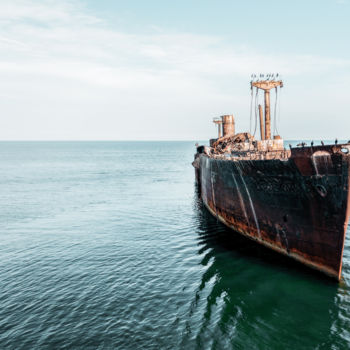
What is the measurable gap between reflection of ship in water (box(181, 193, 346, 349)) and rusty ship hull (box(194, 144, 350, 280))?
1248 mm

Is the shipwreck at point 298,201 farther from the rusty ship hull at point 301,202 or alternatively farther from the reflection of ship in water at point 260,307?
the reflection of ship in water at point 260,307

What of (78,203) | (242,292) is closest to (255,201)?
(242,292)

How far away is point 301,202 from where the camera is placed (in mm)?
15117

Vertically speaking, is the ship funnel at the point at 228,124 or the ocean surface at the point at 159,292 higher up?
the ship funnel at the point at 228,124

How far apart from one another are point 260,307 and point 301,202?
19.1ft

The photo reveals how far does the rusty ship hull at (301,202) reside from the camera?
43.9 ft

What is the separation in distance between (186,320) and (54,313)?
6.18 metres

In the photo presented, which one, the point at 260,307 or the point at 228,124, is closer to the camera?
the point at 260,307

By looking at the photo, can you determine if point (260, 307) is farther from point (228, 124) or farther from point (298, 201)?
point (228, 124)

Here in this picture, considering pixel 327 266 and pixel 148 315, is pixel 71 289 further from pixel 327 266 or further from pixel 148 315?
pixel 327 266

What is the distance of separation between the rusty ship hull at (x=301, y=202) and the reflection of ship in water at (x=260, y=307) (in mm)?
1248

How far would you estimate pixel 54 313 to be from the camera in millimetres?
13180

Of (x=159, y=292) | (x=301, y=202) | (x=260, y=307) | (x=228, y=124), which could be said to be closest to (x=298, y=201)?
(x=301, y=202)

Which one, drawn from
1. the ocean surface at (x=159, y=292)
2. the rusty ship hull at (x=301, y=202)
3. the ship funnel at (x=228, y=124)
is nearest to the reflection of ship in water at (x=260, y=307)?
the ocean surface at (x=159, y=292)
